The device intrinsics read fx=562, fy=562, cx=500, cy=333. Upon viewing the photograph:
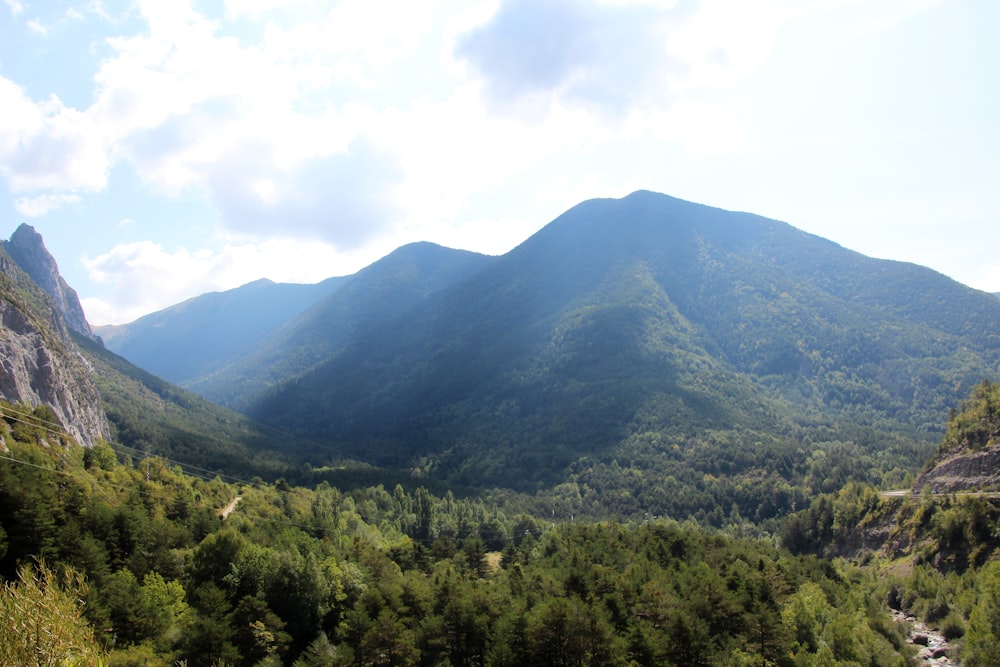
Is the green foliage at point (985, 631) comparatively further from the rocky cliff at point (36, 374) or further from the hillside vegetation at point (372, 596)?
the rocky cliff at point (36, 374)

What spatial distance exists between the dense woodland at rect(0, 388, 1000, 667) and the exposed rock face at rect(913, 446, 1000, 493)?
5.31m

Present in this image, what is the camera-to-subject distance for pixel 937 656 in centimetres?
6072

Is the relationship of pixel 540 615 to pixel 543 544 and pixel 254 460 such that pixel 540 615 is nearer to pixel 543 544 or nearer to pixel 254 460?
pixel 543 544

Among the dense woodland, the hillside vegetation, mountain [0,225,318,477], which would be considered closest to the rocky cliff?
mountain [0,225,318,477]

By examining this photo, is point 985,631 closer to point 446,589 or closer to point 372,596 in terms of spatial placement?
point 446,589

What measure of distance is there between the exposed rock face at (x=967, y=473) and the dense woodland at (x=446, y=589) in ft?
17.4

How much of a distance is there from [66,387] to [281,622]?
88798mm

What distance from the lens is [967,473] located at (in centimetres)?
8475

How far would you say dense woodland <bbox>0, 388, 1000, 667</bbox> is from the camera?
47.2 meters

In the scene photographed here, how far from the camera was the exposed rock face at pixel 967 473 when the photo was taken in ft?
262

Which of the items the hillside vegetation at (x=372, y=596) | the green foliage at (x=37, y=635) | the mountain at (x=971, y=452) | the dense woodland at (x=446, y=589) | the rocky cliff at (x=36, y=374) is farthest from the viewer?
the rocky cliff at (x=36, y=374)

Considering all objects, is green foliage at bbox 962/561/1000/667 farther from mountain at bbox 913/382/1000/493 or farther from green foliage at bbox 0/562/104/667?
green foliage at bbox 0/562/104/667

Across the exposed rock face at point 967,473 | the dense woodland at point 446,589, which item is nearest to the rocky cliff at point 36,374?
the dense woodland at point 446,589

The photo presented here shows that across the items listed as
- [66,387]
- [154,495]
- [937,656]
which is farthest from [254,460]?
[937,656]
